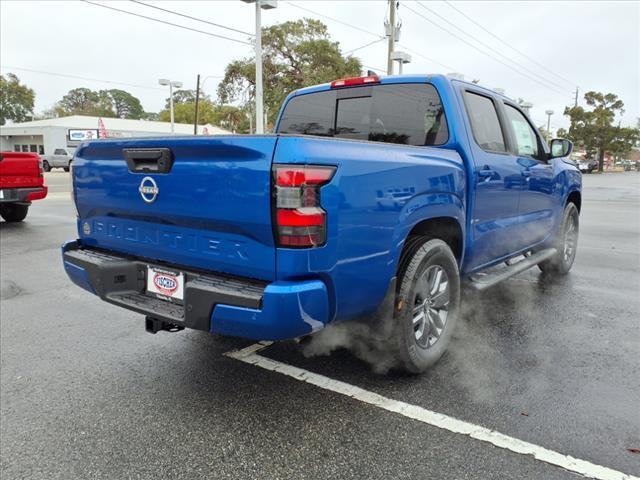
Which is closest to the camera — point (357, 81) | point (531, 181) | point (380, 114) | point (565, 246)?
point (380, 114)

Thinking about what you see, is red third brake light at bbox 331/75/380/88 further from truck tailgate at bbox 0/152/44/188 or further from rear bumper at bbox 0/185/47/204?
rear bumper at bbox 0/185/47/204

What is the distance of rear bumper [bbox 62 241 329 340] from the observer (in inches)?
→ 91.7

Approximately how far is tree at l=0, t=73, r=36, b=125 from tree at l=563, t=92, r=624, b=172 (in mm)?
77369

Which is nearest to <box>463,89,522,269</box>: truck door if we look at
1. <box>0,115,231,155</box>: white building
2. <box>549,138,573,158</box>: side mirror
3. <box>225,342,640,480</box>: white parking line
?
<box>549,138,573,158</box>: side mirror

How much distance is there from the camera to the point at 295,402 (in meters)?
2.96

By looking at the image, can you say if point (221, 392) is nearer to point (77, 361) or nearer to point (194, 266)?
point (194, 266)

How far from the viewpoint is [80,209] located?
3465 millimetres

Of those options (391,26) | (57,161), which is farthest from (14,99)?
(391,26)

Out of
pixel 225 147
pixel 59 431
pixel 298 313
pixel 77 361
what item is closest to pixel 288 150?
pixel 225 147

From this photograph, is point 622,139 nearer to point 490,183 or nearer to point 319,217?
point 490,183

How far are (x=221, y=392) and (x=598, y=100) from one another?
66.3 meters

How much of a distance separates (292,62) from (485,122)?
30485 millimetres

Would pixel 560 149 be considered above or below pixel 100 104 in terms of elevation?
below

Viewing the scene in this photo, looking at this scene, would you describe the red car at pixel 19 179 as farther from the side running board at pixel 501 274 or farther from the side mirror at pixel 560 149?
the side mirror at pixel 560 149
